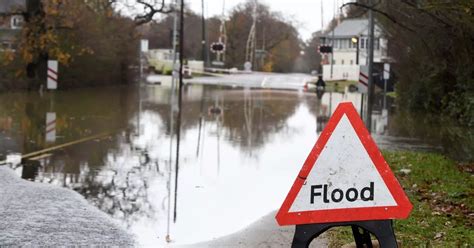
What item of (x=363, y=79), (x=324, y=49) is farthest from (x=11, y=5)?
(x=324, y=49)

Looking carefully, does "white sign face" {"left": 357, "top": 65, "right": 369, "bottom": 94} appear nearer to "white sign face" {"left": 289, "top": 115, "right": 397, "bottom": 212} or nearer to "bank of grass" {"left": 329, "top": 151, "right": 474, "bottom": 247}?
"bank of grass" {"left": 329, "top": 151, "right": 474, "bottom": 247}

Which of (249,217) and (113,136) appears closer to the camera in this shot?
(249,217)

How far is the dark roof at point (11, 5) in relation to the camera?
1463 inches

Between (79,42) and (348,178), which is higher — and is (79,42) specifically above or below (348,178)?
above

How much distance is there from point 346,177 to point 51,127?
16.5m

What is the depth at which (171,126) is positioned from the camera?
22.4 meters

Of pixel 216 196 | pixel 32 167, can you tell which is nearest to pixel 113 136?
pixel 32 167

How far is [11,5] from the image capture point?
123 ft

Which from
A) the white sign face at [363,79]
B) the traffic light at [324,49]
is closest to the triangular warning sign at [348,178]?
the white sign face at [363,79]

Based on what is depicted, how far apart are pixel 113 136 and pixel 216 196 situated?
8561 millimetres

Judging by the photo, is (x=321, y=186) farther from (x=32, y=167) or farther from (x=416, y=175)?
(x=32, y=167)

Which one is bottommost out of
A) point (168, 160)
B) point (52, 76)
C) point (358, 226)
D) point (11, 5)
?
point (168, 160)

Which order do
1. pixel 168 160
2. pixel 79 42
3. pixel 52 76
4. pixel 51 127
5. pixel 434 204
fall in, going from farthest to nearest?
pixel 79 42, pixel 52 76, pixel 51 127, pixel 168 160, pixel 434 204

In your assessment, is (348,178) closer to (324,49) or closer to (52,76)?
(52,76)
